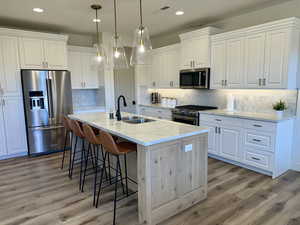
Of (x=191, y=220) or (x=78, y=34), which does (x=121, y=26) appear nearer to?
(x=78, y=34)

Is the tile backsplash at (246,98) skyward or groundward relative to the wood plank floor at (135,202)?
skyward

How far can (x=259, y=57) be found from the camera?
3.44 meters

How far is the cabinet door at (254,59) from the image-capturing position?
341 centimetres

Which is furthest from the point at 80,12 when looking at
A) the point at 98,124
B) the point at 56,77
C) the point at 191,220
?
the point at 191,220

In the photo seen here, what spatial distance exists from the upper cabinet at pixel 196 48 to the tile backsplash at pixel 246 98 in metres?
0.71

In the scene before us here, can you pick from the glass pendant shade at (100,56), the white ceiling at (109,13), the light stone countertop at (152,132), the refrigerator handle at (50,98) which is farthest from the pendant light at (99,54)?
the refrigerator handle at (50,98)

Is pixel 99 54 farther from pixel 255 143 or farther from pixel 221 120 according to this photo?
Result: pixel 255 143

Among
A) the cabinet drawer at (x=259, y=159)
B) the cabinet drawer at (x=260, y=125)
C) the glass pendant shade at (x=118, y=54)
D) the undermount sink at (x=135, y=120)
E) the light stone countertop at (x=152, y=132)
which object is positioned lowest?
the cabinet drawer at (x=259, y=159)

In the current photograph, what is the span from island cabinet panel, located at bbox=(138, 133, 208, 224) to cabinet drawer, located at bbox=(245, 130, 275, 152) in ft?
4.16

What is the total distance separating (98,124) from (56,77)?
2.16 metres

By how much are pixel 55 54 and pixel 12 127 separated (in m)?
1.79

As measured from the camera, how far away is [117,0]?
321 cm

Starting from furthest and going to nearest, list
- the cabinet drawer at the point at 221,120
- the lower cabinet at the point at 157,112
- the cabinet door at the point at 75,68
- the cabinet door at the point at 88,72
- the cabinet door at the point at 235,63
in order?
1. the cabinet door at the point at 88,72
2. the cabinet door at the point at 75,68
3. the lower cabinet at the point at 157,112
4. the cabinet door at the point at 235,63
5. the cabinet drawer at the point at 221,120

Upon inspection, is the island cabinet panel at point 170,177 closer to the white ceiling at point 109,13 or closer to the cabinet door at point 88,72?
the white ceiling at point 109,13
